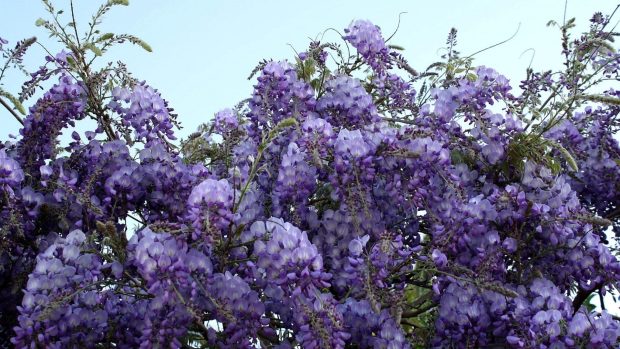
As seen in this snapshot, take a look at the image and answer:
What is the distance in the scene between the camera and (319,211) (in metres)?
4.07

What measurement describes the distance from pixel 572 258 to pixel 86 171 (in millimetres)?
2424

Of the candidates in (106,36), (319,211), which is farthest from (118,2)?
(319,211)

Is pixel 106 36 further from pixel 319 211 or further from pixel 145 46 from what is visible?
pixel 319 211

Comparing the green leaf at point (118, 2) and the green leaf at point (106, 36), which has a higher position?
the green leaf at point (118, 2)

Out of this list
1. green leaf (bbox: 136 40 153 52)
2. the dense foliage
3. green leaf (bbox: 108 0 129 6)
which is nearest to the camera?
the dense foliage

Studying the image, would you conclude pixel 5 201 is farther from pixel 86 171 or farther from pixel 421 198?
pixel 421 198

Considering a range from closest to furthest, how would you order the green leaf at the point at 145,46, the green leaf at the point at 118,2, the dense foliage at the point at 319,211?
the dense foliage at the point at 319,211 < the green leaf at the point at 145,46 < the green leaf at the point at 118,2

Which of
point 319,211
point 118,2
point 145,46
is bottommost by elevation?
point 319,211

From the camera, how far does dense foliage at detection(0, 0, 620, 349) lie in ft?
10.4

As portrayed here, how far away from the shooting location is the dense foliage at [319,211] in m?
3.16

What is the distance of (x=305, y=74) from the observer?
4.34 metres

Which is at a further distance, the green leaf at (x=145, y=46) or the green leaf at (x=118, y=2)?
the green leaf at (x=118, y=2)

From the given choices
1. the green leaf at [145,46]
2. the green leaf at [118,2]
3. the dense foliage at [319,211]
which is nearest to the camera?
the dense foliage at [319,211]

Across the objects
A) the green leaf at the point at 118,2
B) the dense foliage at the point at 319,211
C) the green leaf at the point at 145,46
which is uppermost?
the green leaf at the point at 118,2
